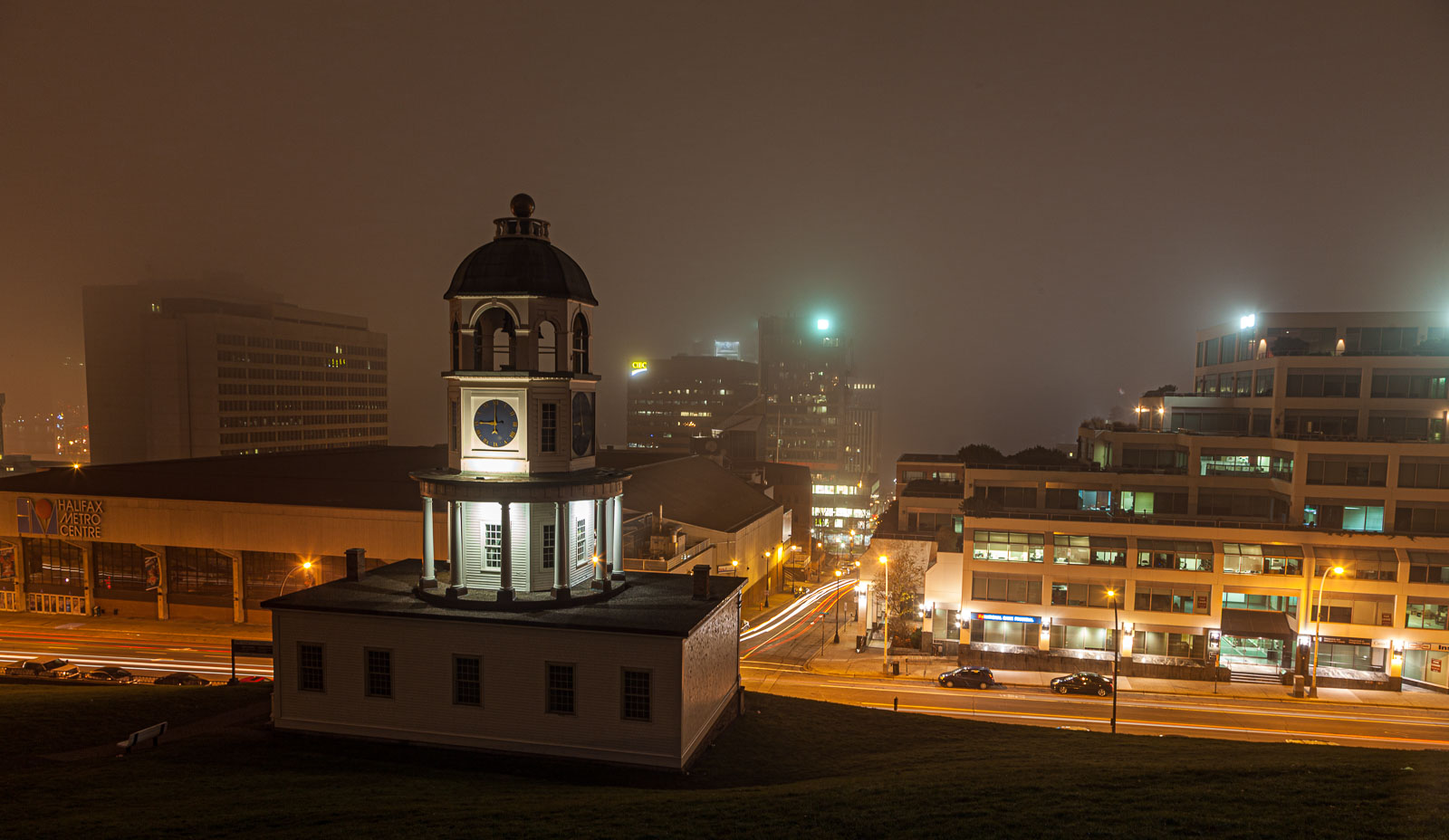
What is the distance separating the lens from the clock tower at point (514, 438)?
Answer: 97.0 ft

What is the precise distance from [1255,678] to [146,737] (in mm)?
67482

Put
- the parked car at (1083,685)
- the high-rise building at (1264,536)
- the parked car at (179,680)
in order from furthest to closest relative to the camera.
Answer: the high-rise building at (1264,536), the parked car at (1083,685), the parked car at (179,680)

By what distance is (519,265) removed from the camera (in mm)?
30078

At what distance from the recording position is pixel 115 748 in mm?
26266

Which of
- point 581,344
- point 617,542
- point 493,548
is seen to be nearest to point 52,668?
point 493,548

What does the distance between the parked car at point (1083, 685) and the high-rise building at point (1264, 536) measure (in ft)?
22.9

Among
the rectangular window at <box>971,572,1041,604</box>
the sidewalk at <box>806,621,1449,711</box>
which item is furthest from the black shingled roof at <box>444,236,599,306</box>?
the rectangular window at <box>971,572,1041,604</box>

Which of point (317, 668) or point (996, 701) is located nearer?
point (317, 668)

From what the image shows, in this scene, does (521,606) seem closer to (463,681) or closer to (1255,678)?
(463,681)

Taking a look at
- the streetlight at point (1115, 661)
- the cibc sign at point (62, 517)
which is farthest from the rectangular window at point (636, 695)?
the cibc sign at point (62, 517)

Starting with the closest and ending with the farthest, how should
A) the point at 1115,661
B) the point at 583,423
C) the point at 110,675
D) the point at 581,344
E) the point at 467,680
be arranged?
the point at 467,680 < the point at 583,423 < the point at 581,344 < the point at 1115,661 < the point at 110,675

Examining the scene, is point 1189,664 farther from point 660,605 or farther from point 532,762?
point 532,762

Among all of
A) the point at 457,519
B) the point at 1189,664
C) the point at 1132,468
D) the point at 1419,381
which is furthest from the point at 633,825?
the point at 1419,381

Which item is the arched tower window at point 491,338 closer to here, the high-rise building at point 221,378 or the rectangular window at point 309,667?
the rectangular window at point 309,667
